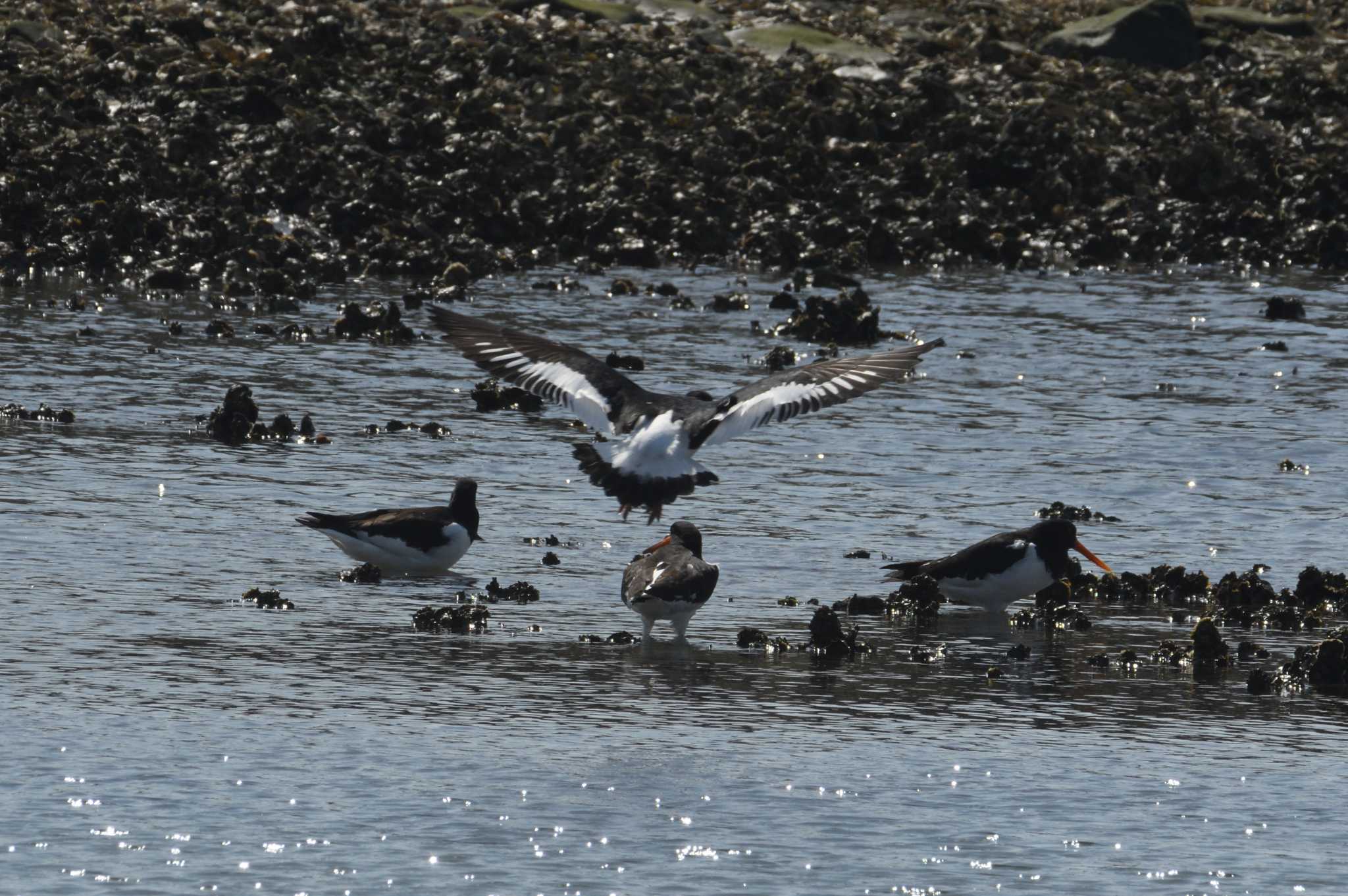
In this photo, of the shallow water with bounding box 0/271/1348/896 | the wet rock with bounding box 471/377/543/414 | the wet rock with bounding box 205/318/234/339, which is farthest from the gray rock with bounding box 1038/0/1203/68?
the wet rock with bounding box 471/377/543/414

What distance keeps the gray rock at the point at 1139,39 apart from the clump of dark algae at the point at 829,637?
115ft

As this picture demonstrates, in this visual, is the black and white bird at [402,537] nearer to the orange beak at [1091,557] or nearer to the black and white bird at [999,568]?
the black and white bird at [999,568]

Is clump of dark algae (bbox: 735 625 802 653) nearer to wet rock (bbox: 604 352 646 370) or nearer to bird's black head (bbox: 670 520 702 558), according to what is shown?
bird's black head (bbox: 670 520 702 558)

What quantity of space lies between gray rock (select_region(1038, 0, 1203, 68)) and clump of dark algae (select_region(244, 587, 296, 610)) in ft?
116

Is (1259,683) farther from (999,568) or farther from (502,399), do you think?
(502,399)

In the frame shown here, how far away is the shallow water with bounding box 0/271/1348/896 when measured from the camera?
1047 cm

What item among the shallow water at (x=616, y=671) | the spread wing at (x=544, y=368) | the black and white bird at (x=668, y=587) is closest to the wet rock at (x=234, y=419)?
the shallow water at (x=616, y=671)

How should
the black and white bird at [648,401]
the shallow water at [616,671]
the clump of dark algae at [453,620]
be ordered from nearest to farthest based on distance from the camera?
the shallow water at [616,671]
the clump of dark algae at [453,620]
the black and white bird at [648,401]

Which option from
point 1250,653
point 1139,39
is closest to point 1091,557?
point 1250,653

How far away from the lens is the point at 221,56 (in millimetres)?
38406

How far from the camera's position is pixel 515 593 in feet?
52.9

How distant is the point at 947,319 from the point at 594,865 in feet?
72.1

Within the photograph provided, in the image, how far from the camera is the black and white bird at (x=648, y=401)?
668 inches

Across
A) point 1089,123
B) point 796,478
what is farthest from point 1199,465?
point 1089,123
